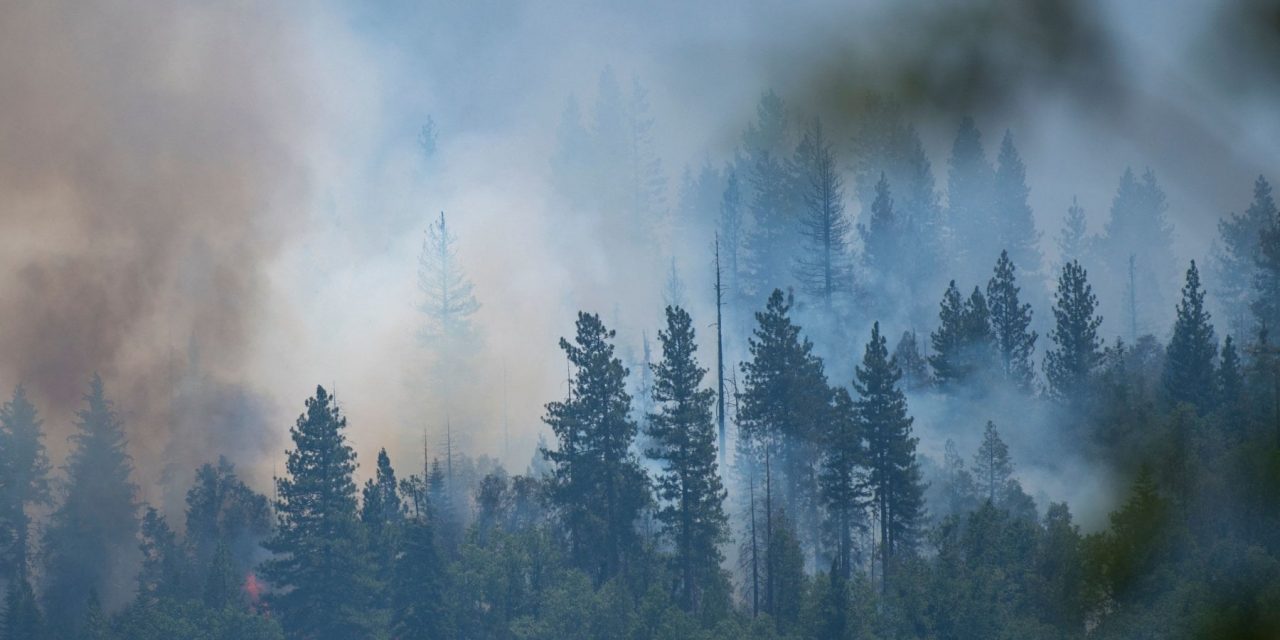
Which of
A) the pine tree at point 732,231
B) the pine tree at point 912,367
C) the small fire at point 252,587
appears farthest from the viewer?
the pine tree at point 732,231

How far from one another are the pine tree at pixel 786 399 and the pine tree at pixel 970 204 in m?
38.2

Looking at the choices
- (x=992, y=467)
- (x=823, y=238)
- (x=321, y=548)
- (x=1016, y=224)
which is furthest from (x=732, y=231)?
(x=321, y=548)

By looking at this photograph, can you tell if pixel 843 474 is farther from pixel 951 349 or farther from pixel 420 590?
pixel 420 590

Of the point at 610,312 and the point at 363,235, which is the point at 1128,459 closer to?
the point at 610,312

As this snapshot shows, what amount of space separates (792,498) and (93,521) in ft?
173

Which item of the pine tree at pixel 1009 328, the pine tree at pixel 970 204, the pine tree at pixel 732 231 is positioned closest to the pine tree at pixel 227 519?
the pine tree at pixel 732 231

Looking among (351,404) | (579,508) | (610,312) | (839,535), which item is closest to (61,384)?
(351,404)

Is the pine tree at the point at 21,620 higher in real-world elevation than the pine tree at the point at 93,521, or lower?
lower

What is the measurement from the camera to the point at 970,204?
112 m

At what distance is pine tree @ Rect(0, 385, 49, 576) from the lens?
10031 cm

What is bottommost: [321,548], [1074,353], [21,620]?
[21,620]

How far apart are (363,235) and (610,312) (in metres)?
23.9

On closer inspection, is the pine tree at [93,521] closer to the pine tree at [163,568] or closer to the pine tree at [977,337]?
the pine tree at [163,568]

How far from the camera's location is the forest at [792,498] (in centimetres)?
6347
